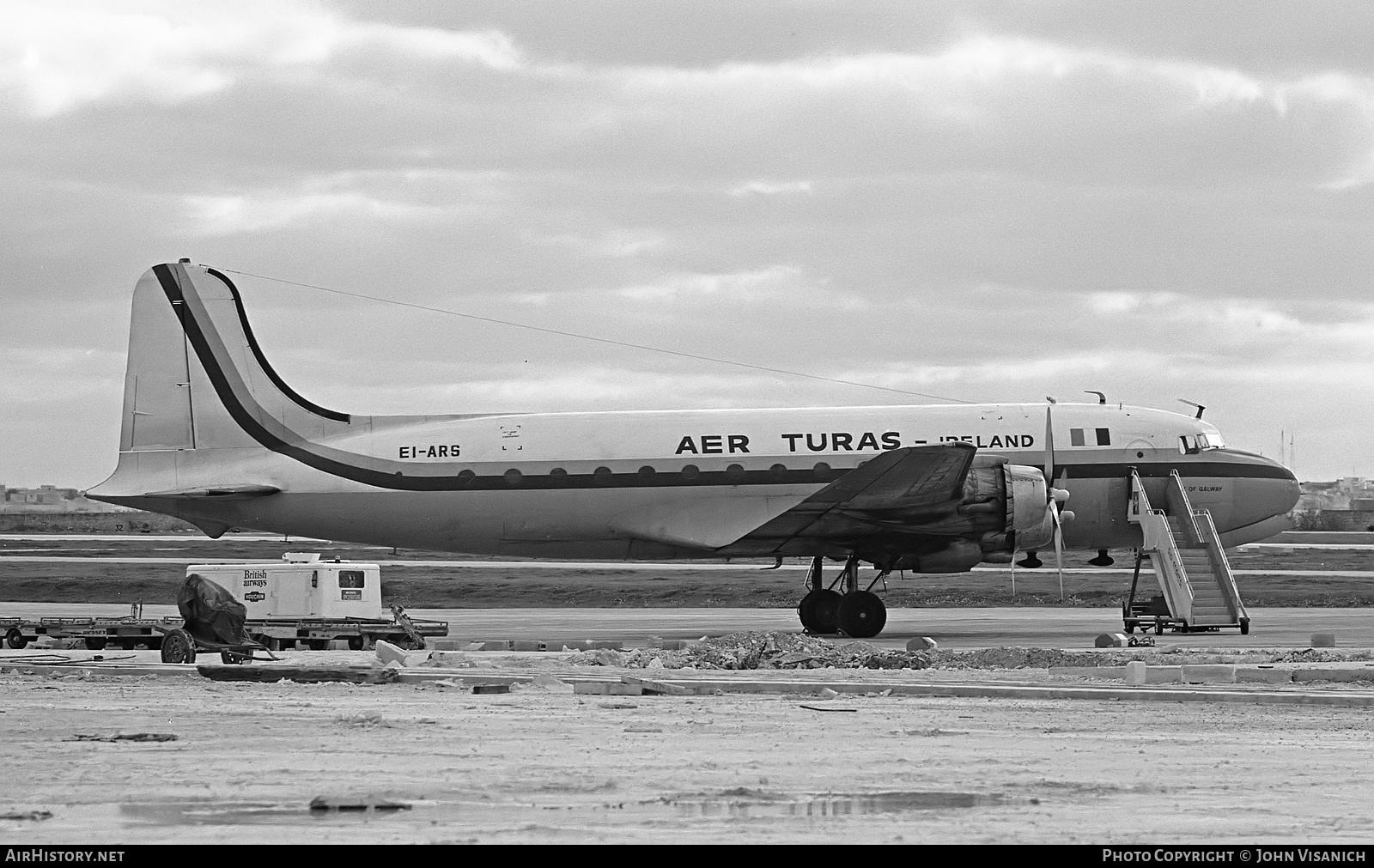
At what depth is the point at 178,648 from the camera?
898 inches

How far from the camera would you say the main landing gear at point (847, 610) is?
30.8 meters

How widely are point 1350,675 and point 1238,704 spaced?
10.1 feet

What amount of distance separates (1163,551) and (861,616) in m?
5.95

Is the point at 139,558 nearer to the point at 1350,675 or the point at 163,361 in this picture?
the point at 163,361

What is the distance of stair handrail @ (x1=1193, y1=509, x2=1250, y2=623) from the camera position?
97.9ft

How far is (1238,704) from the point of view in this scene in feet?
54.4

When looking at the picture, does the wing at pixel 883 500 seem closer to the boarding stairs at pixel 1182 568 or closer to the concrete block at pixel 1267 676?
the boarding stairs at pixel 1182 568

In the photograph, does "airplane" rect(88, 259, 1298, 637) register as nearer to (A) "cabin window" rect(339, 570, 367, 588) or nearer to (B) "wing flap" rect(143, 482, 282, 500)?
(B) "wing flap" rect(143, 482, 282, 500)

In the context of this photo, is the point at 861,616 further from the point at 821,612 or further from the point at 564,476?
the point at 564,476

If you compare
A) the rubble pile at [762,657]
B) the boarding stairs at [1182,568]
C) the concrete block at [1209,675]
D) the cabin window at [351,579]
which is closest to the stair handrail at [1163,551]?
the boarding stairs at [1182,568]

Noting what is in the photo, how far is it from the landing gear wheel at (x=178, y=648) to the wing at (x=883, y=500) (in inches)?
468

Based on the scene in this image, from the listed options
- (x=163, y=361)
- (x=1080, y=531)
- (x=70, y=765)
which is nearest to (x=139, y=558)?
(x=163, y=361)

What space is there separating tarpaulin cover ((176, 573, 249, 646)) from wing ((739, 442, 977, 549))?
436 inches

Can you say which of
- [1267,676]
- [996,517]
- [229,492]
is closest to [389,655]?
[229,492]
